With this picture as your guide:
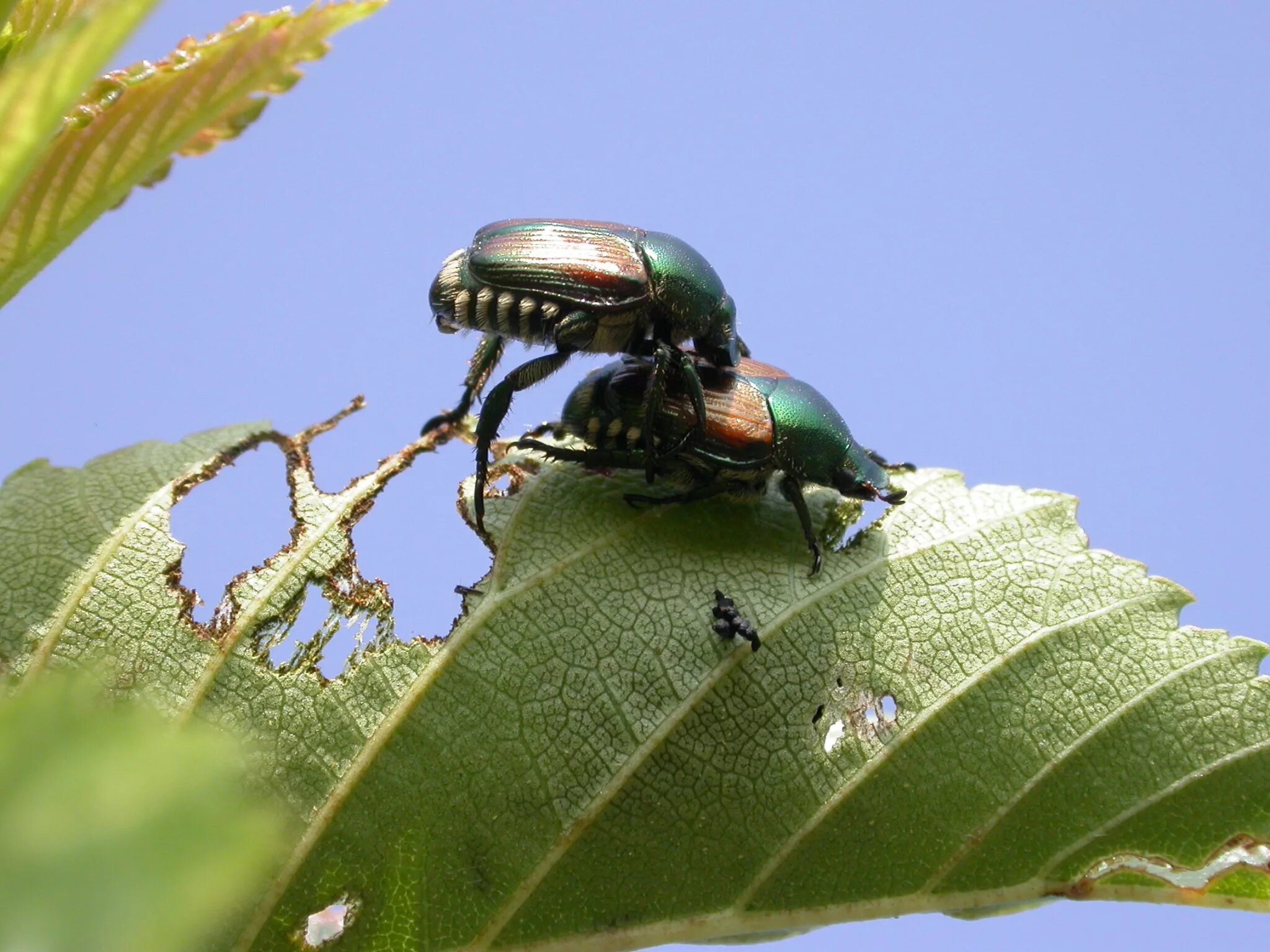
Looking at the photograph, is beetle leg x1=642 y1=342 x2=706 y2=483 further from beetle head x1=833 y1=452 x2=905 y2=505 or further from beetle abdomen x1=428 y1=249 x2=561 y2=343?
beetle head x1=833 y1=452 x2=905 y2=505

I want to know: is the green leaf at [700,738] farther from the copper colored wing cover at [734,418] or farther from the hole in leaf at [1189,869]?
the copper colored wing cover at [734,418]

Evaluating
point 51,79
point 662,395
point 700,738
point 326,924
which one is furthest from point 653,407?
point 51,79

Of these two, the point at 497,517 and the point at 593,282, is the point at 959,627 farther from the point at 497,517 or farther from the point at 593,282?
the point at 593,282

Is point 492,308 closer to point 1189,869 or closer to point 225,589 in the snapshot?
point 225,589

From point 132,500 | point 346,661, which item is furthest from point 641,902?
point 132,500

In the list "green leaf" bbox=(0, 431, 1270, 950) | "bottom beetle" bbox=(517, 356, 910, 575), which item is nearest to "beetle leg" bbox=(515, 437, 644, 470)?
"bottom beetle" bbox=(517, 356, 910, 575)

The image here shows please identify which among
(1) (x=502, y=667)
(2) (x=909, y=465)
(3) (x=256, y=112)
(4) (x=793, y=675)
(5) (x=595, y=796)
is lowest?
(5) (x=595, y=796)
